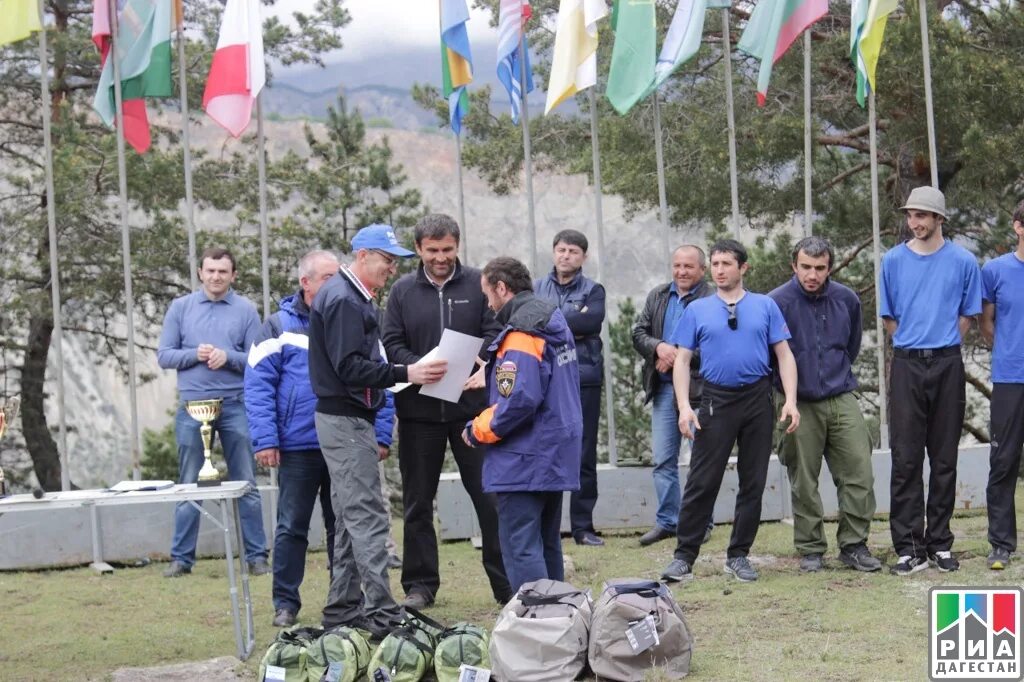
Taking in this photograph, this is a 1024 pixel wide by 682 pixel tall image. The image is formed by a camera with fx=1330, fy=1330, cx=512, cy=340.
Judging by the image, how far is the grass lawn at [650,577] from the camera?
5145mm

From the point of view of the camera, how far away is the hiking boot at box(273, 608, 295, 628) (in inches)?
242

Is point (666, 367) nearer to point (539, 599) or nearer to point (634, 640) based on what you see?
point (539, 599)

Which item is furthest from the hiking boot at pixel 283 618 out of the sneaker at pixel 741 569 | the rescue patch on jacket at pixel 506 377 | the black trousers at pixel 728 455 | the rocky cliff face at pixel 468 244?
the rocky cliff face at pixel 468 244

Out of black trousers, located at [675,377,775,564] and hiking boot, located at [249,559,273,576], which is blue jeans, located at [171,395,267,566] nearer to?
hiking boot, located at [249,559,273,576]

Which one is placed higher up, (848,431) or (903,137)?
(903,137)

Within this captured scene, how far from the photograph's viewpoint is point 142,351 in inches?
818

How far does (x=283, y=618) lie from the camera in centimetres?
617

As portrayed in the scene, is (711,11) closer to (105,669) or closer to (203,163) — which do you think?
(203,163)

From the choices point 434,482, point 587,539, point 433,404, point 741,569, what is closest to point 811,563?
point 741,569

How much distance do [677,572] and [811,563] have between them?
2.48 feet

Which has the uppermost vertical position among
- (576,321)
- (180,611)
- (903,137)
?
(903,137)

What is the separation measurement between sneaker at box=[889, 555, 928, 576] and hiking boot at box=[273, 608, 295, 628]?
2.97 metres

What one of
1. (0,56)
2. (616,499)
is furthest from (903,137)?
Result: (0,56)

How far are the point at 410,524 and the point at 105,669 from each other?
1.62 m
